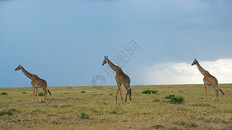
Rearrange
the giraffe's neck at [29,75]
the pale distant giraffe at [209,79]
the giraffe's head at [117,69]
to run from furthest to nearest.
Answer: the pale distant giraffe at [209,79], the giraffe's neck at [29,75], the giraffe's head at [117,69]

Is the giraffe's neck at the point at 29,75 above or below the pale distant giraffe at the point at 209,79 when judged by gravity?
above

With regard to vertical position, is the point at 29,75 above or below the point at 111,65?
below

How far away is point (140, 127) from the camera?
30.4 feet

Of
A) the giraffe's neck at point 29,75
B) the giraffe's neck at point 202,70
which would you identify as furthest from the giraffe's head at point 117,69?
the giraffe's neck at point 202,70

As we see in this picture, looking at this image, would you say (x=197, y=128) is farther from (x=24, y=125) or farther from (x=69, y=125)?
(x=24, y=125)

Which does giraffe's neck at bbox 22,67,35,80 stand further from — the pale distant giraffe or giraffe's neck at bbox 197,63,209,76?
giraffe's neck at bbox 197,63,209,76

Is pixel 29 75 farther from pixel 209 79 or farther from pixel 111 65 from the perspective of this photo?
pixel 209 79

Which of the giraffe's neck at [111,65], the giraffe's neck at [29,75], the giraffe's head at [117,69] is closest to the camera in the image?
Answer: the giraffe's head at [117,69]

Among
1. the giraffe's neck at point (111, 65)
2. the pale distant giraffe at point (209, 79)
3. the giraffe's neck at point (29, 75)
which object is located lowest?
the pale distant giraffe at point (209, 79)

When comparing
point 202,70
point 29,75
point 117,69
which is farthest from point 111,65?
point 202,70

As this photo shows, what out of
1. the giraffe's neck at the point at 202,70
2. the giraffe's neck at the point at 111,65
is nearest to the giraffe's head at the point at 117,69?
the giraffe's neck at the point at 111,65

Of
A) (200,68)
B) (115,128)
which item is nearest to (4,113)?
(115,128)

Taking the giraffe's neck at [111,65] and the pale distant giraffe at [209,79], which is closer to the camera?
the giraffe's neck at [111,65]

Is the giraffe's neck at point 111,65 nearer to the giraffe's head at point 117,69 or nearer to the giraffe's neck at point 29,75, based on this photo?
the giraffe's head at point 117,69
